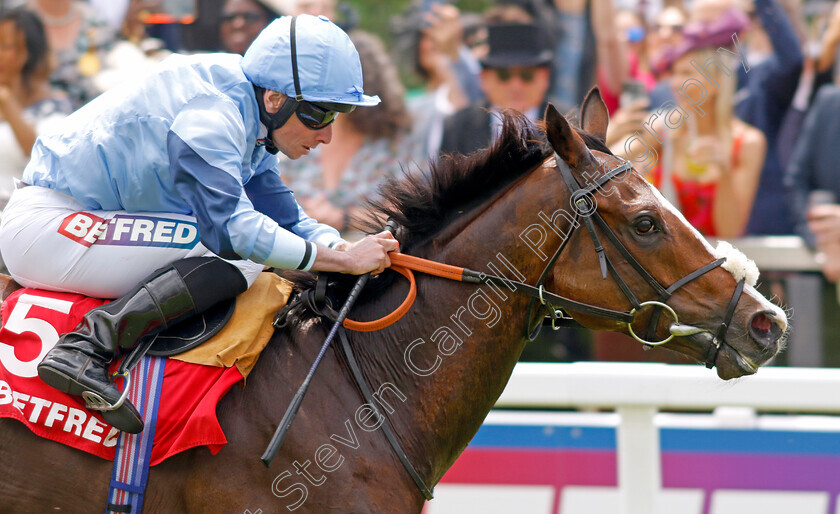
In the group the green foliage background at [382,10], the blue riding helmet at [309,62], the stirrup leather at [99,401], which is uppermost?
the green foliage background at [382,10]

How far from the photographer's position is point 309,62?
2729 mm

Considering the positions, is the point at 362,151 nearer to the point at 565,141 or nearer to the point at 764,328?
the point at 565,141

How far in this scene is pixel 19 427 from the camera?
105 inches

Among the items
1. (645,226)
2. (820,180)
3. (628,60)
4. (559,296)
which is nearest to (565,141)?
(645,226)

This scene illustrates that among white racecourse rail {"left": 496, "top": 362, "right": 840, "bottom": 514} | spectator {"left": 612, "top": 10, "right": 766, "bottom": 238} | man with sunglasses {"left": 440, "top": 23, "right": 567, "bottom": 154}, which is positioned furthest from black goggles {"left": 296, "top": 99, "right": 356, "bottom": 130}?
man with sunglasses {"left": 440, "top": 23, "right": 567, "bottom": 154}

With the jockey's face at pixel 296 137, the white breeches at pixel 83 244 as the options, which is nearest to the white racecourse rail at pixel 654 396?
the jockey's face at pixel 296 137

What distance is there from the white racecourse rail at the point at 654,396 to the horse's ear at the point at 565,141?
1.42 m

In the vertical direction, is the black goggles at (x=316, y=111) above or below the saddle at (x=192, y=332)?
above

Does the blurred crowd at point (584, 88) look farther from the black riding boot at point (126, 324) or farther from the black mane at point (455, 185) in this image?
the black riding boot at point (126, 324)

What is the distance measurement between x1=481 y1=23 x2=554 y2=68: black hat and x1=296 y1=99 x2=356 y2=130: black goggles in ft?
10.9

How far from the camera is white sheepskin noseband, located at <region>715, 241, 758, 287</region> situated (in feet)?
9.02

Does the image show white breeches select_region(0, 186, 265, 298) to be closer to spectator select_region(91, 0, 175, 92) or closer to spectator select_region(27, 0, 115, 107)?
spectator select_region(91, 0, 175, 92)

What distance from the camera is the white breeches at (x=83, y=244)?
274cm

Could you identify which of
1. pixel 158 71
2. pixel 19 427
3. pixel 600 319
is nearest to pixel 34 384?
pixel 19 427
